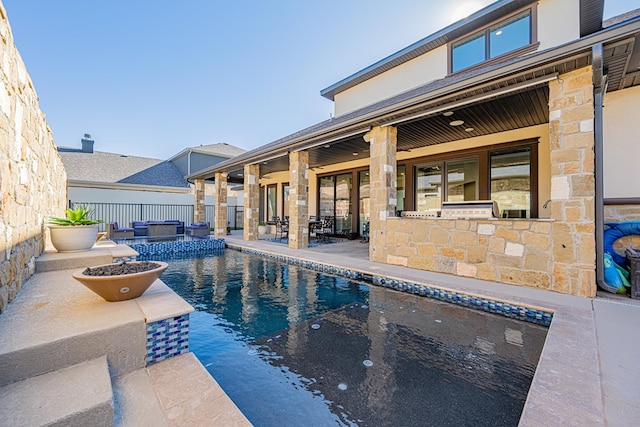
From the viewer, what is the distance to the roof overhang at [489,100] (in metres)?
3.50

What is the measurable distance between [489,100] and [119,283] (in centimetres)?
563

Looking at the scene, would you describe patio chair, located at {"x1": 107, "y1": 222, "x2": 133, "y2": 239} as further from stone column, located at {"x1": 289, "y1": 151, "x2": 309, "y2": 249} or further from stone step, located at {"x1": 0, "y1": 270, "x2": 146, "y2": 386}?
stone step, located at {"x1": 0, "y1": 270, "x2": 146, "y2": 386}

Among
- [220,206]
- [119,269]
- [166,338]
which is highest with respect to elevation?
[220,206]

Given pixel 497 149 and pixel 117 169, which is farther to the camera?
pixel 117 169

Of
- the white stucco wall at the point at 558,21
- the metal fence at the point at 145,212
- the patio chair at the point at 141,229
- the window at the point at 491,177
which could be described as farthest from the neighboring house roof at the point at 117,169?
the white stucco wall at the point at 558,21

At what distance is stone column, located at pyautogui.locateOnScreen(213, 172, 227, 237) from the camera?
38.8 feet

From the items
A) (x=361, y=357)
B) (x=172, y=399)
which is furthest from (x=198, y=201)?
(x=172, y=399)

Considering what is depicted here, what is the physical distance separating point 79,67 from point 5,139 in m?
12.6

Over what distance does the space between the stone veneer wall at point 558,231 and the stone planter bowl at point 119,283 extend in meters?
4.54

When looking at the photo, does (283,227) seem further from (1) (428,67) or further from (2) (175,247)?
(1) (428,67)

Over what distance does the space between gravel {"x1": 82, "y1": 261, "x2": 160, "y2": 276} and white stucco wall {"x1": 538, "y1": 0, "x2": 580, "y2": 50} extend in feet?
31.6

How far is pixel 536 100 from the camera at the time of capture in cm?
493

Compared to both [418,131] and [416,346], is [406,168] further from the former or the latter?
[416,346]

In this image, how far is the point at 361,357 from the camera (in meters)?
2.58
